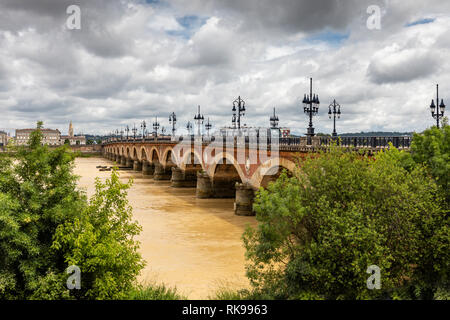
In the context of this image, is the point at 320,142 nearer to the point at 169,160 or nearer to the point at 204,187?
the point at 204,187

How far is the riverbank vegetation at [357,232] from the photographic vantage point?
32.1 ft

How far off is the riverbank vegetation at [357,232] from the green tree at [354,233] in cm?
2

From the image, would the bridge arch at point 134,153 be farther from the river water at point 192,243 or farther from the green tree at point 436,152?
the green tree at point 436,152

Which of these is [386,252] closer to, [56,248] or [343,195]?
[343,195]

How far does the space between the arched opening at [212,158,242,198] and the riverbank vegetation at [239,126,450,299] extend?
27.0 meters

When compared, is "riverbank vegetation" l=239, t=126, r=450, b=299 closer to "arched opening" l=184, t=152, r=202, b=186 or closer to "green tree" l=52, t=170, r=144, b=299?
"green tree" l=52, t=170, r=144, b=299

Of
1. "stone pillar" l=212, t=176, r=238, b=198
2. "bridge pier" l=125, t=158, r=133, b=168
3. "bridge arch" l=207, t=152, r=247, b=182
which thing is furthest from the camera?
"bridge pier" l=125, t=158, r=133, b=168

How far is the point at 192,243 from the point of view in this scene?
21.0m

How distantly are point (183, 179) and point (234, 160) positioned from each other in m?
17.5

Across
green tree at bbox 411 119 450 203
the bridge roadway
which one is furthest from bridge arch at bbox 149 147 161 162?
green tree at bbox 411 119 450 203

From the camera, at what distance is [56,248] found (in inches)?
379

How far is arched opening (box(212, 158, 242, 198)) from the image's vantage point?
127 feet

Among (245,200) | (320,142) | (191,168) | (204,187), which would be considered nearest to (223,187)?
(204,187)
